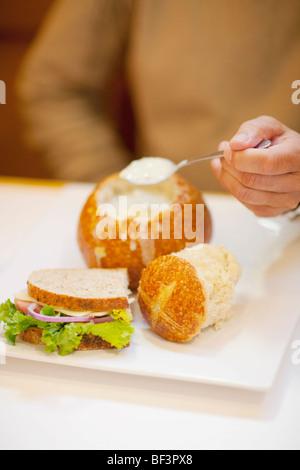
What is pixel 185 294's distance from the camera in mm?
1292

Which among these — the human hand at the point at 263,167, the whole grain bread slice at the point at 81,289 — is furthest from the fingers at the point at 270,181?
the whole grain bread slice at the point at 81,289

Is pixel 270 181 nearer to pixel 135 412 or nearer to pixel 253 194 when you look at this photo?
pixel 253 194

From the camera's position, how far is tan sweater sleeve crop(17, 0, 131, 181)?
→ 7.94ft

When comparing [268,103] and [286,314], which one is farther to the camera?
[268,103]

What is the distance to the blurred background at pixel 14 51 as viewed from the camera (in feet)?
11.5

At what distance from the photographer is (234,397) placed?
119 cm

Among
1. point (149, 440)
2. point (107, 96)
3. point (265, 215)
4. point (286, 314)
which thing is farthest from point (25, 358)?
point (107, 96)

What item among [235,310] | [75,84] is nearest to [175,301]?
[235,310]

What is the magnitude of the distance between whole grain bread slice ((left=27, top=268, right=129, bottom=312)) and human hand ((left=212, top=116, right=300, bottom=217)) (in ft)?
1.41

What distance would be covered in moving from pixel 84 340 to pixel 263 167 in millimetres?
638

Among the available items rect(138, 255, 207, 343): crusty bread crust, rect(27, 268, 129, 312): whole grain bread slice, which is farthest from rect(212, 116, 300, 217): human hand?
rect(27, 268, 129, 312): whole grain bread slice

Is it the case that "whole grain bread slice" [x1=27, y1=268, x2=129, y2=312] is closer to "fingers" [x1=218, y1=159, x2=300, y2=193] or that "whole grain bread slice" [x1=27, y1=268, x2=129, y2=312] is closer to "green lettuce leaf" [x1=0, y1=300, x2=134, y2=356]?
"green lettuce leaf" [x1=0, y1=300, x2=134, y2=356]

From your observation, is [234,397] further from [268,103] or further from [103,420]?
[268,103]

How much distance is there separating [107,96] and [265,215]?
205 centimetres
